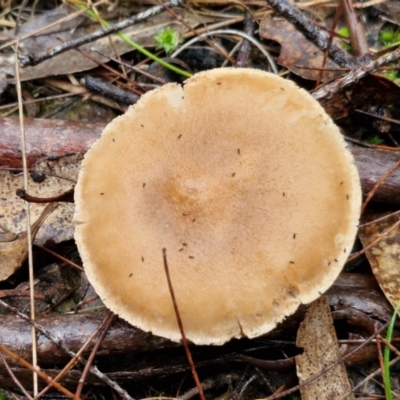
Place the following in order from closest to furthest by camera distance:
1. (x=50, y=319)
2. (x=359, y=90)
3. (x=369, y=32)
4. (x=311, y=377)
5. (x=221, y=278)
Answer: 1. (x=221, y=278)
2. (x=311, y=377)
3. (x=50, y=319)
4. (x=359, y=90)
5. (x=369, y=32)

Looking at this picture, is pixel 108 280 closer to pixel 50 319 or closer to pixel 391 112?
pixel 50 319

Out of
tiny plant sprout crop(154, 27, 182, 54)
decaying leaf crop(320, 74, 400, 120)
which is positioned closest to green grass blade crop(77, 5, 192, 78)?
tiny plant sprout crop(154, 27, 182, 54)

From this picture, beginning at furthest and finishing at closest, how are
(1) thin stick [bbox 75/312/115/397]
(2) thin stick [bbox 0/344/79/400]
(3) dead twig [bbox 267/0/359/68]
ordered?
1. (3) dead twig [bbox 267/0/359/68]
2. (1) thin stick [bbox 75/312/115/397]
3. (2) thin stick [bbox 0/344/79/400]

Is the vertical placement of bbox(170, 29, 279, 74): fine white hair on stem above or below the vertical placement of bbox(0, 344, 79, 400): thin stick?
above

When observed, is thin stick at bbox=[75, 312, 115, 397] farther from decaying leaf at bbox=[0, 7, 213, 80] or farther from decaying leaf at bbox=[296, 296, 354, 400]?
decaying leaf at bbox=[0, 7, 213, 80]

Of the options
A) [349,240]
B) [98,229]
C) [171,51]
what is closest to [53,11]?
[171,51]

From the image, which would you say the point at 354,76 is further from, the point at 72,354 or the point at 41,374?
the point at 41,374

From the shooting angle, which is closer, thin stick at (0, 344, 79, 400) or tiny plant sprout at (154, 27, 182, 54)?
thin stick at (0, 344, 79, 400)

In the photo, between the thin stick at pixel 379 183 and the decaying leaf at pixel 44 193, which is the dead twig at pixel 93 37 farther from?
the thin stick at pixel 379 183
